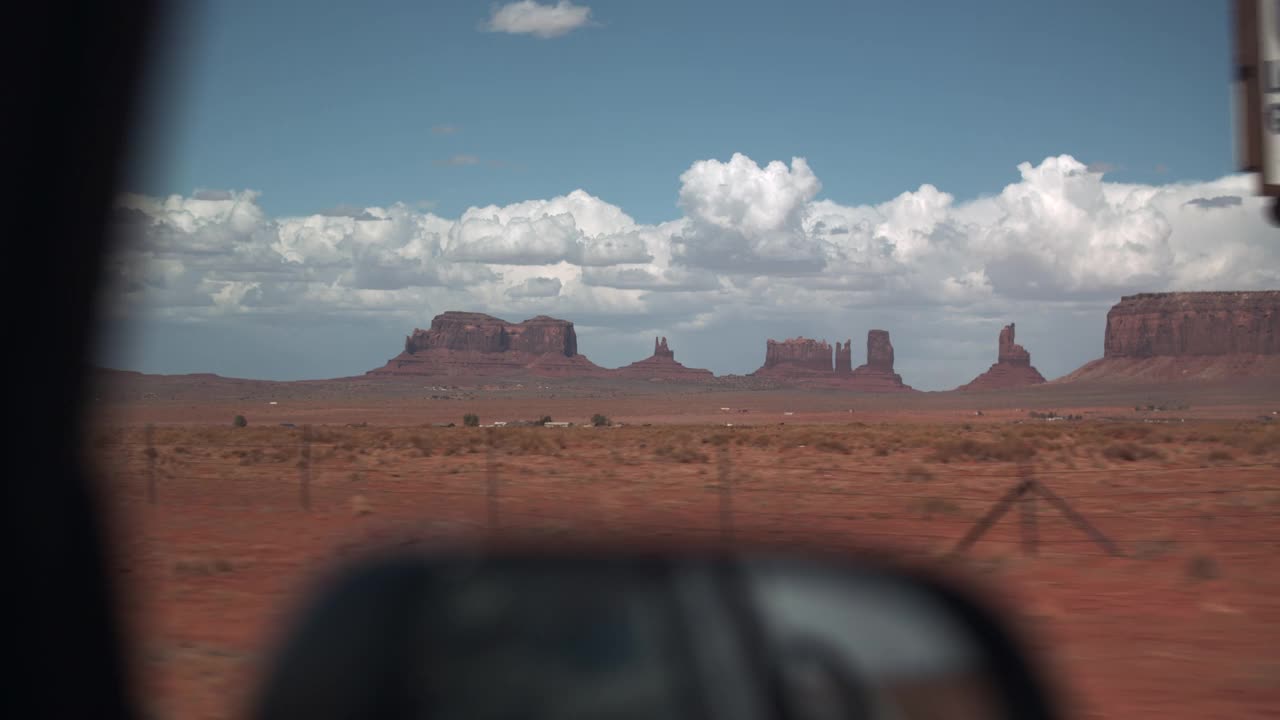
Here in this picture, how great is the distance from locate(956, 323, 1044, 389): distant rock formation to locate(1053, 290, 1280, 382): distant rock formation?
21.1 meters

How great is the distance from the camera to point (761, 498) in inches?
964

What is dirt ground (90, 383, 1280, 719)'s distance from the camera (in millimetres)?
9039

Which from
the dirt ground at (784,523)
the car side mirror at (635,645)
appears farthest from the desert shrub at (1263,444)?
the car side mirror at (635,645)

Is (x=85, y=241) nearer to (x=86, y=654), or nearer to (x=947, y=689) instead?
(x=86, y=654)

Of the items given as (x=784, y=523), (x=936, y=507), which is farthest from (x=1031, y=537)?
(x=936, y=507)

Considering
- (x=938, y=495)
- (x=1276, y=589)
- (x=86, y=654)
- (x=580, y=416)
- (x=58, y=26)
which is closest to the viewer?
(x=86, y=654)

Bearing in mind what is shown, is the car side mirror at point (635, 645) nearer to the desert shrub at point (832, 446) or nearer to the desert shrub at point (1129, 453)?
the desert shrub at point (1129, 453)

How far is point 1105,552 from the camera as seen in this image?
51.7ft

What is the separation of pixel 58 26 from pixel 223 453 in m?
34.5

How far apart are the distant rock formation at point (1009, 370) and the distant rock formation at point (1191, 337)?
21.1 m

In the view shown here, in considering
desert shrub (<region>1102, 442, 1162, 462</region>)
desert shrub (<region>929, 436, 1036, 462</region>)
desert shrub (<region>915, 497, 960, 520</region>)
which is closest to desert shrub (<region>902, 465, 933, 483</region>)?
desert shrub (<region>929, 436, 1036, 462</region>)

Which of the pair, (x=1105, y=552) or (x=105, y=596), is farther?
(x=1105, y=552)

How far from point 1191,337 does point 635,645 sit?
6948 inches

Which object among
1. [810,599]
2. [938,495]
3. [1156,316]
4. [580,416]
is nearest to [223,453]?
[938,495]
